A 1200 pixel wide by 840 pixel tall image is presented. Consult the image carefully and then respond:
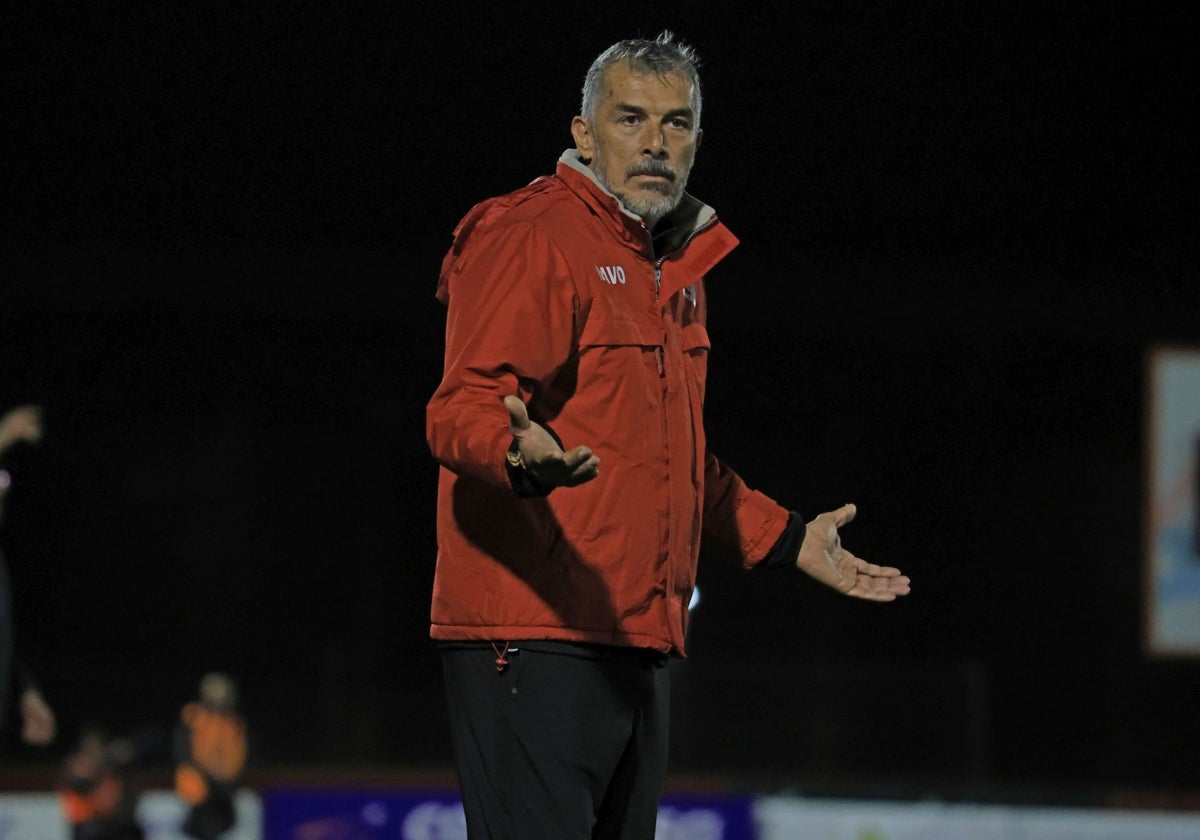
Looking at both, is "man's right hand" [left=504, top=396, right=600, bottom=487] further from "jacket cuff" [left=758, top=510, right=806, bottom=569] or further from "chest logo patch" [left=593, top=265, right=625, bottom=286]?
"jacket cuff" [left=758, top=510, right=806, bottom=569]

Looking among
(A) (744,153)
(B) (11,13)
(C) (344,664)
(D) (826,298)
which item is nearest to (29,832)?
(C) (344,664)

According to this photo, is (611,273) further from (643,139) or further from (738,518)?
(738,518)

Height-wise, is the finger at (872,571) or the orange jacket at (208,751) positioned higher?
the finger at (872,571)

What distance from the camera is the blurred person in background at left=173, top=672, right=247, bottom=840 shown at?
6758 millimetres

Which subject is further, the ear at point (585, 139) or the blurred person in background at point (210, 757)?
the blurred person in background at point (210, 757)

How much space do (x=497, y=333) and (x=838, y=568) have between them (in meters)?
0.75

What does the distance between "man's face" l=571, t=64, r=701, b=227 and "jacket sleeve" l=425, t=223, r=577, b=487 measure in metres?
0.19

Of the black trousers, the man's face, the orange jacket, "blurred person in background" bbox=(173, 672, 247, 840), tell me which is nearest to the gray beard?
the man's face

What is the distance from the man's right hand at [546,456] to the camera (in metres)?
1.68

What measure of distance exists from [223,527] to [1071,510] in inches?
227

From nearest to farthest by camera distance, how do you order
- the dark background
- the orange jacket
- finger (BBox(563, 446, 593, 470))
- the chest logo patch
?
finger (BBox(563, 446, 593, 470)) < the chest logo patch < the orange jacket < the dark background

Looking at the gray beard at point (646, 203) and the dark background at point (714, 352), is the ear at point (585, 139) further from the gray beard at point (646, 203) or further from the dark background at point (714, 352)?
the dark background at point (714, 352)

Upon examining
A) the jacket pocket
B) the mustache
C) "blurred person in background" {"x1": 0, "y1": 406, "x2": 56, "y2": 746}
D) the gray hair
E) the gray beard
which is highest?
the gray hair

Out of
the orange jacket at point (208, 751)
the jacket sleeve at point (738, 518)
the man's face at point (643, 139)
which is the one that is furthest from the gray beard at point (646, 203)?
the orange jacket at point (208, 751)
